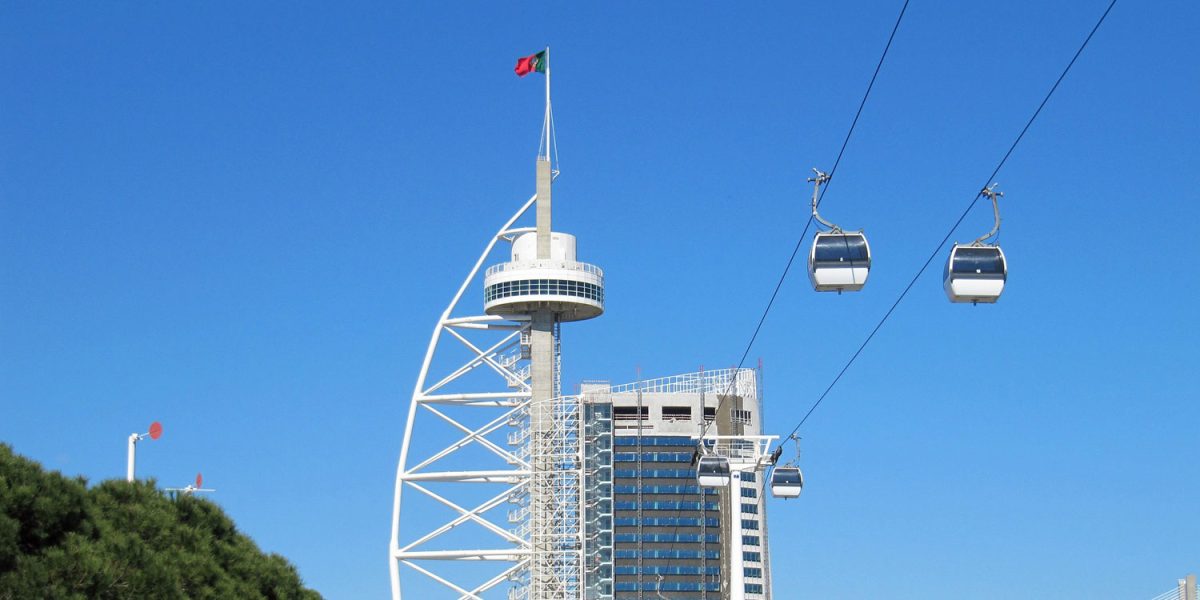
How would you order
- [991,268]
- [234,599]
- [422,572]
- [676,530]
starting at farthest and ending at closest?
1. [676,530]
2. [422,572]
3. [234,599]
4. [991,268]

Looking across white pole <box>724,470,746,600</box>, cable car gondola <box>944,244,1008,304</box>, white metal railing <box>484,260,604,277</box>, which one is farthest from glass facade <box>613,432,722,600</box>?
cable car gondola <box>944,244,1008,304</box>

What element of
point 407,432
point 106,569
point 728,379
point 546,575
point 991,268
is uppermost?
point 728,379

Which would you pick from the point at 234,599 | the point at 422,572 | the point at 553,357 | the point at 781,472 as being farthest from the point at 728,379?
the point at 234,599

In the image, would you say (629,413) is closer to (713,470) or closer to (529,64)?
(529,64)

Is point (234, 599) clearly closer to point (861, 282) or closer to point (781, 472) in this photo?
point (861, 282)

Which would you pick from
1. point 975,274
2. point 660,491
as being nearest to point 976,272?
point 975,274

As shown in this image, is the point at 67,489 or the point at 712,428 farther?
the point at 712,428

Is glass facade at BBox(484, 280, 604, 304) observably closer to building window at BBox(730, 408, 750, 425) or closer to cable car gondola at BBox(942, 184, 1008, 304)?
building window at BBox(730, 408, 750, 425)
